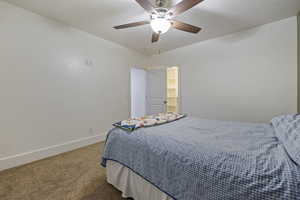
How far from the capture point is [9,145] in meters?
1.97

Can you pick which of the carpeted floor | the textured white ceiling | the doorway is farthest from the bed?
the doorway

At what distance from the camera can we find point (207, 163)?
3.08ft

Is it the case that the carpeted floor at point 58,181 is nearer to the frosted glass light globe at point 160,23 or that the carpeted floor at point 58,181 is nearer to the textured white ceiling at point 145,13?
the frosted glass light globe at point 160,23

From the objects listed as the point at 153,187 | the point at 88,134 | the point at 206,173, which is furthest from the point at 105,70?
the point at 206,173

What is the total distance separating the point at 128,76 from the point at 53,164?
8.25 feet

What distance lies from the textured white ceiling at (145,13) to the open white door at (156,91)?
1401mm

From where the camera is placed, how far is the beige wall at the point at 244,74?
7.57 feet

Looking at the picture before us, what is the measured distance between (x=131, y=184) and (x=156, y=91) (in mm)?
3009

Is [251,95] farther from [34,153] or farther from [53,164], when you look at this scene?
[34,153]

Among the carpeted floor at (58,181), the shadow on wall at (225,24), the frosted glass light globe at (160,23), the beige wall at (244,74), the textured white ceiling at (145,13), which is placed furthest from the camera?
the beige wall at (244,74)

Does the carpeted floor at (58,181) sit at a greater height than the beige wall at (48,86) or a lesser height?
lesser

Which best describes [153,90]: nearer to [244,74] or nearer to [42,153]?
[244,74]

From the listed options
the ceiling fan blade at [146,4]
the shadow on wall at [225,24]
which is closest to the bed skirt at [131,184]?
the ceiling fan blade at [146,4]

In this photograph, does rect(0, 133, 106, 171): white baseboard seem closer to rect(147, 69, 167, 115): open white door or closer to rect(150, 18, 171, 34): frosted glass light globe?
rect(147, 69, 167, 115): open white door
